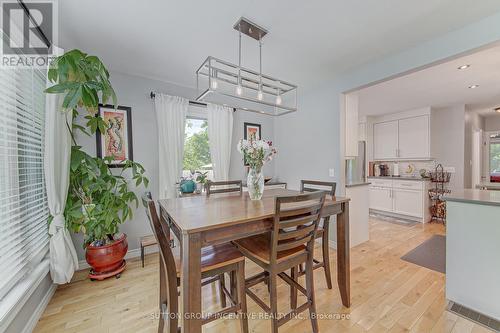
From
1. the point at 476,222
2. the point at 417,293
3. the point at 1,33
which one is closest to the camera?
the point at 1,33

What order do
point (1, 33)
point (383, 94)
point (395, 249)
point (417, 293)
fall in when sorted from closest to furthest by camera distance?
point (1, 33) < point (417, 293) < point (395, 249) < point (383, 94)

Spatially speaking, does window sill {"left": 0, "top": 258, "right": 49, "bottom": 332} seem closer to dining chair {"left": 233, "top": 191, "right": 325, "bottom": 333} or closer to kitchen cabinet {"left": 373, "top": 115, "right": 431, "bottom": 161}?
dining chair {"left": 233, "top": 191, "right": 325, "bottom": 333}

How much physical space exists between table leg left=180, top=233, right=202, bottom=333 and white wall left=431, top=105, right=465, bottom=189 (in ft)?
18.0

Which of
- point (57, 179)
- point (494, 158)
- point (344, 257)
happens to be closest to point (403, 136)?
point (494, 158)

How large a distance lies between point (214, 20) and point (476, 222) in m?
2.80

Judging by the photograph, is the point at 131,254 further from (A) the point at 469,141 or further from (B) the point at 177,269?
(A) the point at 469,141

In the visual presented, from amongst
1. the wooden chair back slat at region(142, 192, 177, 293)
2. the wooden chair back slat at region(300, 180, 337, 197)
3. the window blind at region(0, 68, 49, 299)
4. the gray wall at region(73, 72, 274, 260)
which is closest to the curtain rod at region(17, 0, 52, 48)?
the window blind at region(0, 68, 49, 299)

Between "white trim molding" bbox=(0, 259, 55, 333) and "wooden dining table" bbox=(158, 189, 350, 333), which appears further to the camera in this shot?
"white trim molding" bbox=(0, 259, 55, 333)

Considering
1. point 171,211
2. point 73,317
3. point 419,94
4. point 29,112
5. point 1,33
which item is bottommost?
point 73,317

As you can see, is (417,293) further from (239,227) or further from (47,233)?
(47,233)

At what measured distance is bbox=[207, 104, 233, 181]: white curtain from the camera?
3283 millimetres

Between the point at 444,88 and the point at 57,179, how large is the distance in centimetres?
541

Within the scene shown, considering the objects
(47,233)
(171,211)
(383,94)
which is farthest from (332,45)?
(47,233)

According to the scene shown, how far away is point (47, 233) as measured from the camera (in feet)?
6.43
